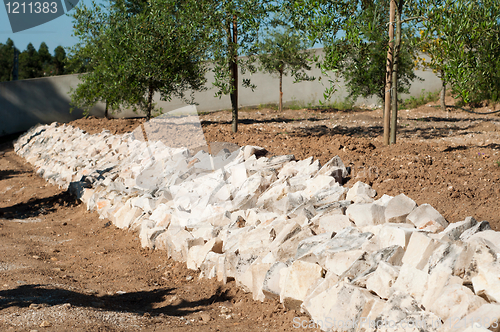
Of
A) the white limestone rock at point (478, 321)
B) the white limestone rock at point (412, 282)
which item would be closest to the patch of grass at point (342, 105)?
the white limestone rock at point (412, 282)

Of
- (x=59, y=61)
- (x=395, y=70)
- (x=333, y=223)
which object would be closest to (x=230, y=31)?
(x=395, y=70)

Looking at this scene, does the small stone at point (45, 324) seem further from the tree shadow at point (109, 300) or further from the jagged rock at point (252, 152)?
the jagged rock at point (252, 152)

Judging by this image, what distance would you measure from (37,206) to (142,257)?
353 centimetres

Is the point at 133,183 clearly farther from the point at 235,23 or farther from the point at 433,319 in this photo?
the point at 433,319

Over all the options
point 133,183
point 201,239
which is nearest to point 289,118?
point 133,183

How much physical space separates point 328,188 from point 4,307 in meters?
3.08

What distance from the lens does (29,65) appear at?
33781mm

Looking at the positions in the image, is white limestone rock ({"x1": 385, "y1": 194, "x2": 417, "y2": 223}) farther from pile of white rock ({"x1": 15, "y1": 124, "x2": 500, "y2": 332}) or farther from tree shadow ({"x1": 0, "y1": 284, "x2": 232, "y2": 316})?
tree shadow ({"x1": 0, "y1": 284, "x2": 232, "y2": 316})

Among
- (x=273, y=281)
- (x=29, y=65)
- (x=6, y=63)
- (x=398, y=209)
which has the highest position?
(x=6, y=63)

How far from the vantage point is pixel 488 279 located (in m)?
2.33

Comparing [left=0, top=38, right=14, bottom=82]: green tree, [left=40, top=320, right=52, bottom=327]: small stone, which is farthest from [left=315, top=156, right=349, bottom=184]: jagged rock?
[left=0, top=38, right=14, bottom=82]: green tree

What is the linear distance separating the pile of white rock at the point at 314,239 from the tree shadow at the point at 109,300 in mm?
411

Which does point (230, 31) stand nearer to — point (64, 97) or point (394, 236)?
point (394, 236)

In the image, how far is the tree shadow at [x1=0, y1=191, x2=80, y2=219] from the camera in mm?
6719
